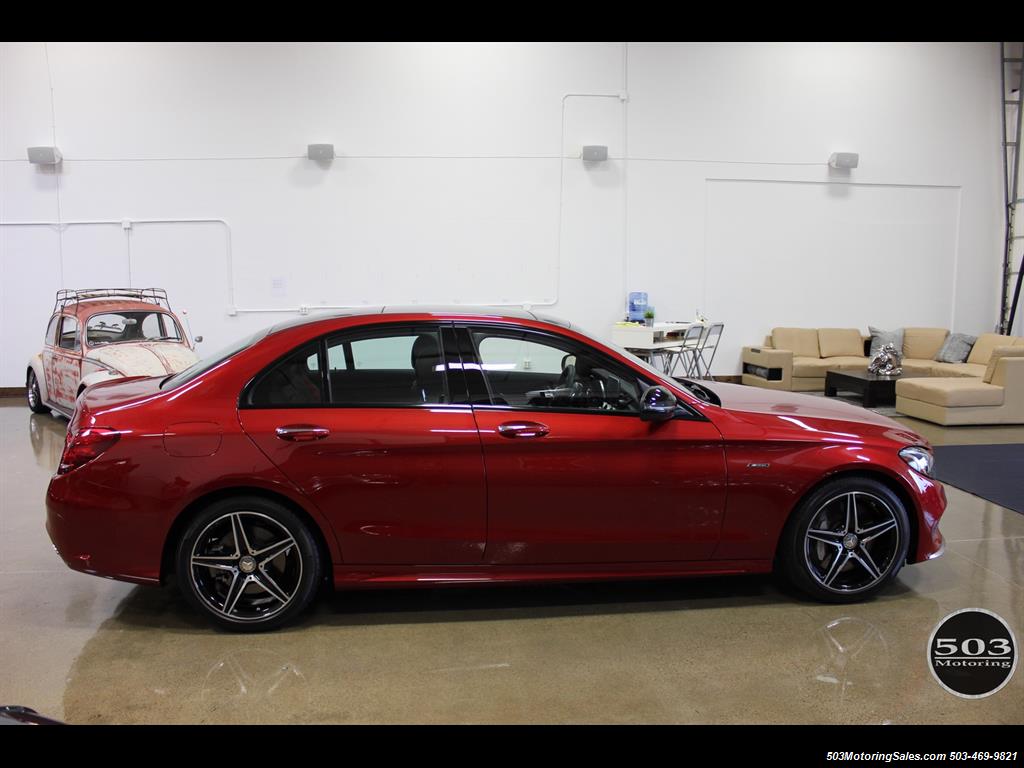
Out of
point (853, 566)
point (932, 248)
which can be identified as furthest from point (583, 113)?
point (853, 566)

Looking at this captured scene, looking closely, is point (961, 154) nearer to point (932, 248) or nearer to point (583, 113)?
point (932, 248)

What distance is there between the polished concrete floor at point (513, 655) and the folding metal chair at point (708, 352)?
6899 mm

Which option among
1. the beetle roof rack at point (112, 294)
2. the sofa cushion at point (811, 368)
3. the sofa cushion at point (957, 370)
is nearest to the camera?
the beetle roof rack at point (112, 294)

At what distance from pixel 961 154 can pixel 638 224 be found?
5141 millimetres

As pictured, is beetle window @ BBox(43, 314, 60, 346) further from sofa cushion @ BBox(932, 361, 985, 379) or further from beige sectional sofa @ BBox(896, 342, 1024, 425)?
sofa cushion @ BBox(932, 361, 985, 379)

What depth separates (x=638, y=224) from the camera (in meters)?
10.6

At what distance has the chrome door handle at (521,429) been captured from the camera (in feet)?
9.99

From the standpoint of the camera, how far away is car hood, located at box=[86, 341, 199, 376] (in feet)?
23.6

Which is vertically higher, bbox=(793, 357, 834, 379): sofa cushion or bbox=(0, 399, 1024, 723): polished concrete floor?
bbox=(793, 357, 834, 379): sofa cushion

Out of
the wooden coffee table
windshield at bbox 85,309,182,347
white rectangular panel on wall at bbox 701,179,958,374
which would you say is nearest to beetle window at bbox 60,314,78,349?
windshield at bbox 85,309,182,347

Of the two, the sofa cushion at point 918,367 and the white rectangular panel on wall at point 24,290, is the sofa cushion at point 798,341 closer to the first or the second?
the sofa cushion at point 918,367

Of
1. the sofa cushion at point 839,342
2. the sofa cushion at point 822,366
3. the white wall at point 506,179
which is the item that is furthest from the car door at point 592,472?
the sofa cushion at point 839,342

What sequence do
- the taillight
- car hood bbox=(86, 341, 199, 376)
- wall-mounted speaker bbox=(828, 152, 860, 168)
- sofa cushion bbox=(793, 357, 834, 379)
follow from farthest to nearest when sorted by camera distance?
1. wall-mounted speaker bbox=(828, 152, 860, 168)
2. sofa cushion bbox=(793, 357, 834, 379)
3. car hood bbox=(86, 341, 199, 376)
4. the taillight

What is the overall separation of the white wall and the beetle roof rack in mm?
229
